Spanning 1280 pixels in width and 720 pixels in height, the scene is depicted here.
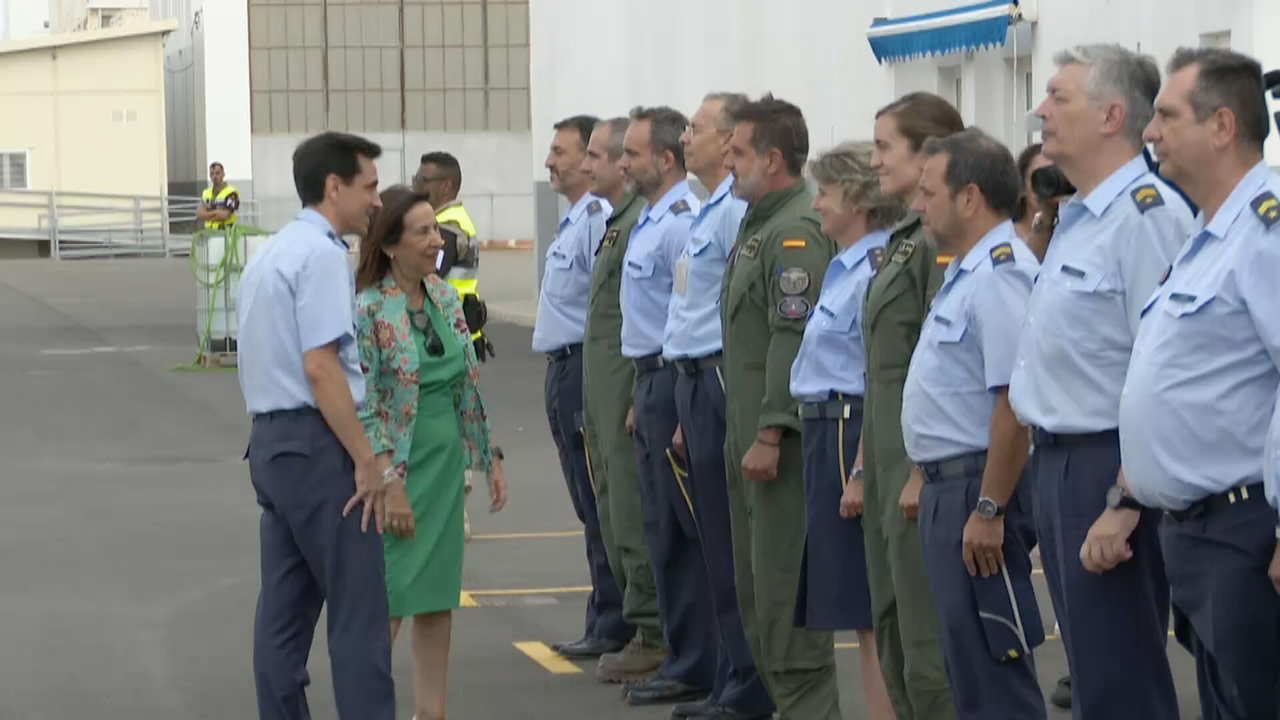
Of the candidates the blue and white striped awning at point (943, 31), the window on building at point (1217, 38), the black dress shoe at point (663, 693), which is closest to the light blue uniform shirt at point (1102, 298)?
the black dress shoe at point (663, 693)

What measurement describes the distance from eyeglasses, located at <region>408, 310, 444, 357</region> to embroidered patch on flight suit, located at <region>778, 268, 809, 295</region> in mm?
1132

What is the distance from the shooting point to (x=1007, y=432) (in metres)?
5.77

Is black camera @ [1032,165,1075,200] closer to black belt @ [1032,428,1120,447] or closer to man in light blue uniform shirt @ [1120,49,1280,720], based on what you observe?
black belt @ [1032,428,1120,447]

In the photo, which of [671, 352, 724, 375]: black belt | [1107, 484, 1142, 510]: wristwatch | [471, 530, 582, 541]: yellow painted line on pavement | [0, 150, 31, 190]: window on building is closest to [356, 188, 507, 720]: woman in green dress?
[671, 352, 724, 375]: black belt

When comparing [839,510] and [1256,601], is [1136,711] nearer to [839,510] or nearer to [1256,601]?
[1256,601]

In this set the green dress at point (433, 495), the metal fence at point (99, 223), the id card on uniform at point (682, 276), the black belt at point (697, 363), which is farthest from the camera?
the metal fence at point (99, 223)

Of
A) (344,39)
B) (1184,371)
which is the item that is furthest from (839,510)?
(344,39)

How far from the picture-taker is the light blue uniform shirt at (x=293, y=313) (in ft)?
21.7

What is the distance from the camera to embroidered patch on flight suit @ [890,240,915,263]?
6488 millimetres

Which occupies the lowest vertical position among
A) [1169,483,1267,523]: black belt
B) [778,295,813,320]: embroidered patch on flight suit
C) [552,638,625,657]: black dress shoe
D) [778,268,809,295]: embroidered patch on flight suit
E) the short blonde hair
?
[552,638,625,657]: black dress shoe

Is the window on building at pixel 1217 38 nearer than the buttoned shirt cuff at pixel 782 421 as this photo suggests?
No

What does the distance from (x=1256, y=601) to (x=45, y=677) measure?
5.57 meters

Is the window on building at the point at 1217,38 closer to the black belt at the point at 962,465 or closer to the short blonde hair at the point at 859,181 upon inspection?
the short blonde hair at the point at 859,181

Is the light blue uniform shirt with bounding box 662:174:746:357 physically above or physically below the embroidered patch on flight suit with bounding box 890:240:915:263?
below
